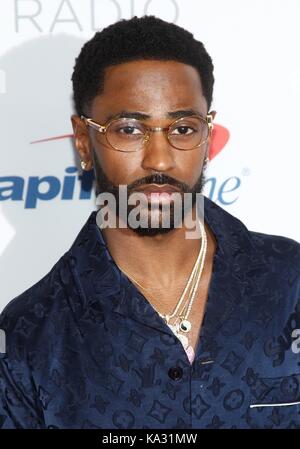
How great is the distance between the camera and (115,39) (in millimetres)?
1854

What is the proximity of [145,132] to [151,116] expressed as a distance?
37 millimetres

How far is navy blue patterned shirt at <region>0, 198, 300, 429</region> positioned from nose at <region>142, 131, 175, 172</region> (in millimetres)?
247

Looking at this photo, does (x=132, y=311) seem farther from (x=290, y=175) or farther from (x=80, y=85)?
(x=290, y=175)

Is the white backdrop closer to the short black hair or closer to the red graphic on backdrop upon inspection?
the red graphic on backdrop

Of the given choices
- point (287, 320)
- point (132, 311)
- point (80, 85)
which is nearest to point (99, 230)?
point (132, 311)

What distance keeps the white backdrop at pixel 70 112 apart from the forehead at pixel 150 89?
0.44m

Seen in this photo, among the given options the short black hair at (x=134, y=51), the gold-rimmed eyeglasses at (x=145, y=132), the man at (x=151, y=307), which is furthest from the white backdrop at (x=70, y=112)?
the gold-rimmed eyeglasses at (x=145, y=132)

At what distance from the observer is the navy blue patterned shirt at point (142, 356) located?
1.69 metres

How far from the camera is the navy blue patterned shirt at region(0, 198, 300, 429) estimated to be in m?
1.69

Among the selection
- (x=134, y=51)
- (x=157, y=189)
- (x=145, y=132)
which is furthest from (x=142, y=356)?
(x=134, y=51)

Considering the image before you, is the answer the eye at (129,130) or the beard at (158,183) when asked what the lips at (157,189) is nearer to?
the beard at (158,183)

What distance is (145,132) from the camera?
5.61 ft

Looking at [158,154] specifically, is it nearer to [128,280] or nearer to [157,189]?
[157,189]
